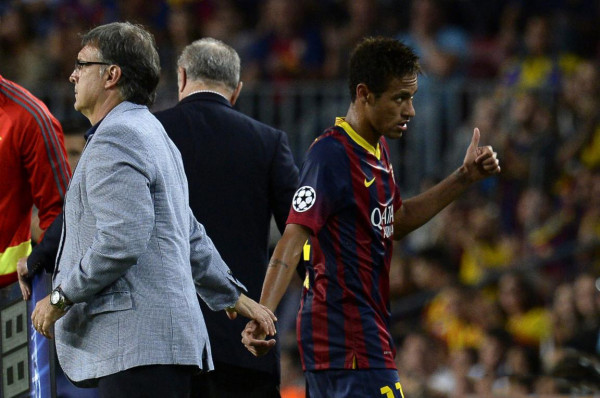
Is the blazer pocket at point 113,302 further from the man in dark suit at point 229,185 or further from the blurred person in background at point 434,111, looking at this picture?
the blurred person in background at point 434,111

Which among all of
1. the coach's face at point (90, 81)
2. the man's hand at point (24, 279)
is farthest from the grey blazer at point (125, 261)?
the man's hand at point (24, 279)

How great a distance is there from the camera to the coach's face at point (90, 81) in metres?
3.94

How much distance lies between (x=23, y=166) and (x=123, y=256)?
1288 millimetres

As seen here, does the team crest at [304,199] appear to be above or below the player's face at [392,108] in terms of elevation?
below

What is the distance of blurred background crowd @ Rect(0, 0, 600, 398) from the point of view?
27.2 feet

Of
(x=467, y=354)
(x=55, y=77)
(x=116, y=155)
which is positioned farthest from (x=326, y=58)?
(x=116, y=155)

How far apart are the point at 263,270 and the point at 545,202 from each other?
5010 mm

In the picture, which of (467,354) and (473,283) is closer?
(467,354)

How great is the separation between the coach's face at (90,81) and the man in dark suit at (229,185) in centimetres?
99

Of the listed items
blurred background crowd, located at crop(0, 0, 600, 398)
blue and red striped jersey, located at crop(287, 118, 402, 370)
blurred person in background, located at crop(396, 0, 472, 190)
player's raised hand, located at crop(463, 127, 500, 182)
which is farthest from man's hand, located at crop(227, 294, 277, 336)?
blurred person in background, located at crop(396, 0, 472, 190)

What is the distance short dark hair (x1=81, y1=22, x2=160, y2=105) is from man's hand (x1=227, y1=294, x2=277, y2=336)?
78 centimetres

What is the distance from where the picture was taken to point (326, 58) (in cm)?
1150

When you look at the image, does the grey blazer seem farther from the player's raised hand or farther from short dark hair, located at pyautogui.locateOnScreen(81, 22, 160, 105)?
the player's raised hand

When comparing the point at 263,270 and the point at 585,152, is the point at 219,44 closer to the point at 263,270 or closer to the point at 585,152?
the point at 263,270
